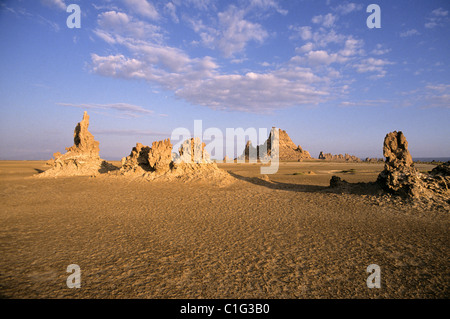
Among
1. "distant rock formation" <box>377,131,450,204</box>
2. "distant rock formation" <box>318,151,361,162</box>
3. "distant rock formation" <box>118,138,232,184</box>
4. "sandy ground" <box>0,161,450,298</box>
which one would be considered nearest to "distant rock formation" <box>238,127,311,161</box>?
"distant rock formation" <box>318,151,361,162</box>

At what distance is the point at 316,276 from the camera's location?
4.59 metres

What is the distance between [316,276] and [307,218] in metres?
4.54

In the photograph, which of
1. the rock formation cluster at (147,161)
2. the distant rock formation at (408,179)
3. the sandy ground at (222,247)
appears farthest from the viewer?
the rock formation cluster at (147,161)

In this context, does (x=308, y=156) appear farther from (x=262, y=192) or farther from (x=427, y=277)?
(x=427, y=277)

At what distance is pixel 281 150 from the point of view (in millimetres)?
89312

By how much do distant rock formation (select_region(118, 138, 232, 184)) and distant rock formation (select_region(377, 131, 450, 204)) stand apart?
10.2 meters

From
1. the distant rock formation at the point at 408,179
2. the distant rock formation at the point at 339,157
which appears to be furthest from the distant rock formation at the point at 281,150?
the distant rock formation at the point at 408,179

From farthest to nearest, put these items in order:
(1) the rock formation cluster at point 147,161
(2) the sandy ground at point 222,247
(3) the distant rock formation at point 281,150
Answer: (3) the distant rock formation at point 281,150 < (1) the rock formation cluster at point 147,161 < (2) the sandy ground at point 222,247

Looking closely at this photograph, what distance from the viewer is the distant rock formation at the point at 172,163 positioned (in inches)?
680

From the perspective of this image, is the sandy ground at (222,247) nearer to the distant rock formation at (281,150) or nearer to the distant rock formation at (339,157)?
the distant rock formation at (281,150)

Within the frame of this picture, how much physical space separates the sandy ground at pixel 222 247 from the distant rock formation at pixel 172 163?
214 inches

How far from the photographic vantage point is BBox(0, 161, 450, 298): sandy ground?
4191 mm
